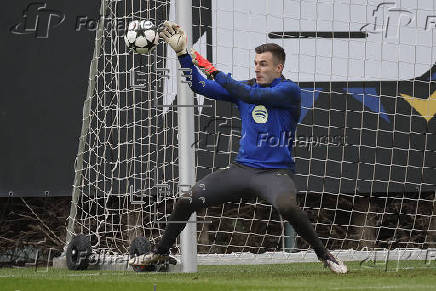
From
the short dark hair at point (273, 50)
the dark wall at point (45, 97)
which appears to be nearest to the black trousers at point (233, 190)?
the short dark hair at point (273, 50)

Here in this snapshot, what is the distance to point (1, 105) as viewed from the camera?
10.3m

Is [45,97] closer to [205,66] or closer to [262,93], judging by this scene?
[205,66]

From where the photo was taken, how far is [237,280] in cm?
731

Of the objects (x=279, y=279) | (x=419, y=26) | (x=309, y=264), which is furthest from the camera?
(x=419, y=26)

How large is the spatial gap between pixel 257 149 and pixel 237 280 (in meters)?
1.00

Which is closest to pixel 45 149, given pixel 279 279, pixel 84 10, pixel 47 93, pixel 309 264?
pixel 47 93

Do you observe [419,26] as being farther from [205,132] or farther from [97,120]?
[97,120]

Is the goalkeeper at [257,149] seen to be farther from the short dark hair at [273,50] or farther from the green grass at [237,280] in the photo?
the green grass at [237,280]

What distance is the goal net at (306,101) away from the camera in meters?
9.91

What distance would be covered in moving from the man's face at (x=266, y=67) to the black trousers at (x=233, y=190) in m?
0.65

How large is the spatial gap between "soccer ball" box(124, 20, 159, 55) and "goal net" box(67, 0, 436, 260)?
1698 millimetres

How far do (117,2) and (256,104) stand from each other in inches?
108

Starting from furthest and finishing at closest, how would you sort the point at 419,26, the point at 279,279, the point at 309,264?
1. the point at 419,26
2. the point at 309,264
3. the point at 279,279

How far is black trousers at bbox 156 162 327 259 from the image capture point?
25.2ft
